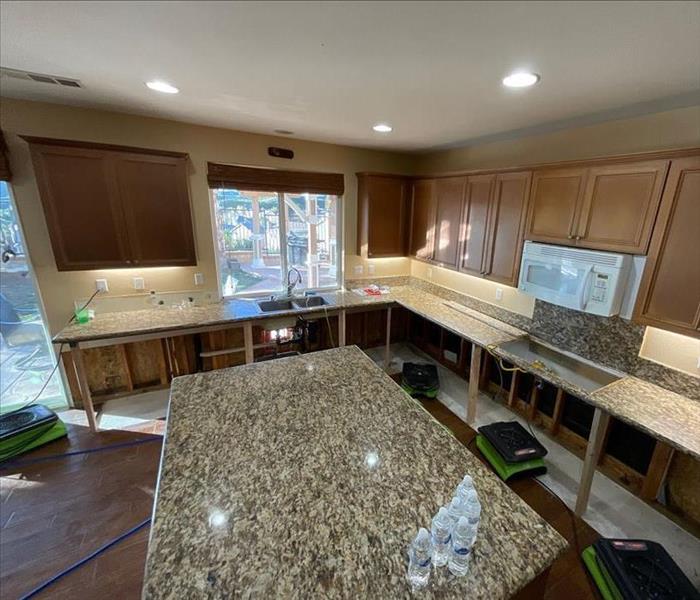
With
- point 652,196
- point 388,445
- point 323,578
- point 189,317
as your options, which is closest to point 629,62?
point 652,196

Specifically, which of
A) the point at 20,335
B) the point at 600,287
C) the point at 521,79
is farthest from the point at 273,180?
the point at 600,287

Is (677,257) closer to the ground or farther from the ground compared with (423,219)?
closer to the ground

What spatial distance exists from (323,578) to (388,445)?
1.79ft

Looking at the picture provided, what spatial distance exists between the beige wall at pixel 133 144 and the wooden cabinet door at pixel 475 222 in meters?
1.36

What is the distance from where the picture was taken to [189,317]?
9.58 feet

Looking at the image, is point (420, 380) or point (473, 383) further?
point (420, 380)

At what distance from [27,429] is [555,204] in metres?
4.34

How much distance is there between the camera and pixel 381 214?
374 cm

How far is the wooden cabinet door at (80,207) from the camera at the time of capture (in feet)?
7.98

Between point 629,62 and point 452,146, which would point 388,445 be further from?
point 452,146

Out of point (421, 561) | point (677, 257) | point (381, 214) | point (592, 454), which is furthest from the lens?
point (381, 214)

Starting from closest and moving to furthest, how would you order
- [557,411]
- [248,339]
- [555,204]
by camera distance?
[555,204]
[557,411]
[248,339]

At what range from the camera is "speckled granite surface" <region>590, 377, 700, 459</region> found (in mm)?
1563

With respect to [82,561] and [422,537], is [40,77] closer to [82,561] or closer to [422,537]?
[82,561]
